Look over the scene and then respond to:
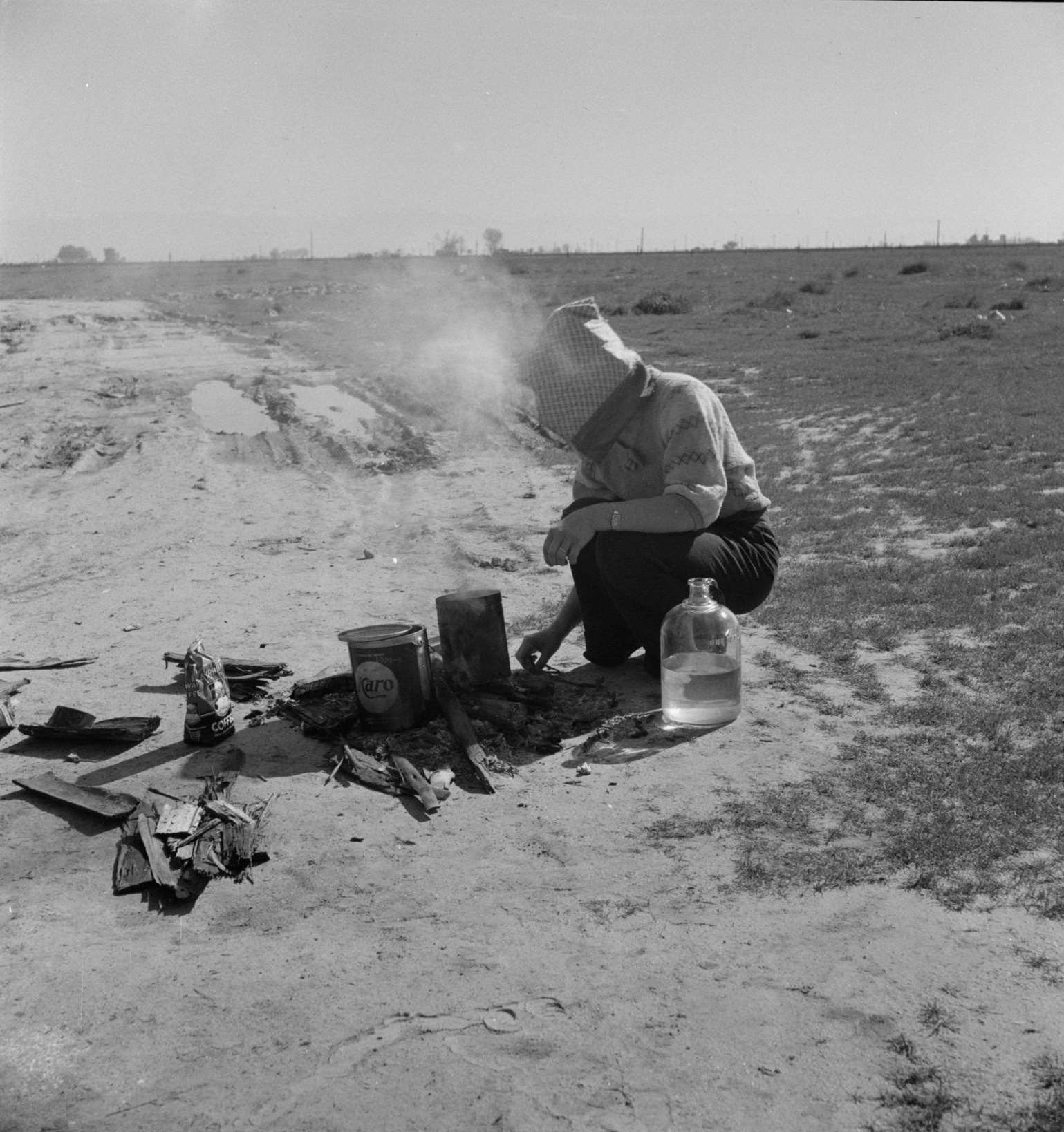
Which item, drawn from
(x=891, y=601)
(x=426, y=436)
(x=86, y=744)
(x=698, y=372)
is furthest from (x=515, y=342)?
(x=86, y=744)

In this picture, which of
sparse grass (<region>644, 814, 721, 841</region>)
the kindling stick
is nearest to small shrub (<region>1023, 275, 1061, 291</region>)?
the kindling stick

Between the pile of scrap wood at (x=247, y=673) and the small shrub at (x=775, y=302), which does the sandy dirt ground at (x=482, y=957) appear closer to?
the pile of scrap wood at (x=247, y=673)

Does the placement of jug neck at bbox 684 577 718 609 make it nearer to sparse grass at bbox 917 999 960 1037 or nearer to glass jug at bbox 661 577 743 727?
glass jug at bbox 661 577 743 727

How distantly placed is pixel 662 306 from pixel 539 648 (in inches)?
818

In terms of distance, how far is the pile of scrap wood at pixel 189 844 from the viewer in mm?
3250

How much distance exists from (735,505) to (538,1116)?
2.76 meters

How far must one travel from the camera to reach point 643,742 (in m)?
4.18

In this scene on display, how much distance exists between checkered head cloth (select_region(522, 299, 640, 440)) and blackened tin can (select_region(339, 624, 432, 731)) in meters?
1.00

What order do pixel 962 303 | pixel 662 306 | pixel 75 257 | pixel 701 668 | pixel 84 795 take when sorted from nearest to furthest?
1. pixel 84 795
2. pixel 701 668
3. pixel 962 303
4. pixel 662 306
5. pixel 75 257

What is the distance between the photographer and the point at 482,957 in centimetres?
282

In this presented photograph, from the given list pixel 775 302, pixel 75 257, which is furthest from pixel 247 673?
pixel 75 257

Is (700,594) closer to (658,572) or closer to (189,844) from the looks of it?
(658,572)

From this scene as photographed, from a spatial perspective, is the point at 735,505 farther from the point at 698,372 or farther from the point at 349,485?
the point at 698,372

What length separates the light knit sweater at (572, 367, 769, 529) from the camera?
13.7ft
